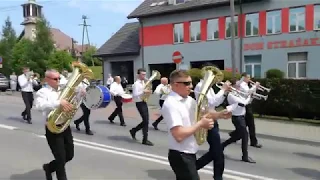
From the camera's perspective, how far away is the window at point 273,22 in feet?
87.6

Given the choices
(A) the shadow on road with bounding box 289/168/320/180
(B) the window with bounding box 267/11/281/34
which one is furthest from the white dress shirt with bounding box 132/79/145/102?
(B) the window with bounding box 267/11/281/34

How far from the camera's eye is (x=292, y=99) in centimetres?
1520

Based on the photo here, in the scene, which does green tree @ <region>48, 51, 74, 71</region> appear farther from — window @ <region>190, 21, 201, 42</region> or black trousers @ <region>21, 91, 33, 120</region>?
black trousers @ <region>21, 91, 33, 120</region>

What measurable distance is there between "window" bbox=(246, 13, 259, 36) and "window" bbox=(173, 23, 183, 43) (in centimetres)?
562

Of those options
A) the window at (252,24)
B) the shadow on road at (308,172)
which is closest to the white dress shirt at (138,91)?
the shadow on road at (308,172)

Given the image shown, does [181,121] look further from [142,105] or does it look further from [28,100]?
[28,100]

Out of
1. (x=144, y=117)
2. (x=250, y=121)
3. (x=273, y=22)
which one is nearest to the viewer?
(x=250, y=121)

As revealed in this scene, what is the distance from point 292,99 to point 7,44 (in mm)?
48565

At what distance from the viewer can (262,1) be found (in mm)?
27328

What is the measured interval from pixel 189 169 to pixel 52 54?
46564 millimetres

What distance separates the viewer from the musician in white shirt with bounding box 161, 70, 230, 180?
13.3 feet

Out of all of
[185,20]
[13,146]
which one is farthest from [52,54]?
[13,146]

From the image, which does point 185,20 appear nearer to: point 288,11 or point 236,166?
point 288,11

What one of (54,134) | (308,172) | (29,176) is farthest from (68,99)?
(308,172)
